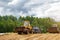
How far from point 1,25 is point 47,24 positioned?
76.8 feet

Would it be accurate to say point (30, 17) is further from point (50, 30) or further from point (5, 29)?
point (50, 30)

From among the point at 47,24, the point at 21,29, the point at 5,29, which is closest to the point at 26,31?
the point at 21,29

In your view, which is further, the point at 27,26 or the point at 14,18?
the point at 14,18

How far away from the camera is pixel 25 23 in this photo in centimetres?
2709

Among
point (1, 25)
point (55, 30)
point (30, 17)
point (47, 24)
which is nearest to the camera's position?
point (55, 30)

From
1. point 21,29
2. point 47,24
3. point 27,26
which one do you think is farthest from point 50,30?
point 47,24

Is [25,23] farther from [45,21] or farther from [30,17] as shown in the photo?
[30,17]

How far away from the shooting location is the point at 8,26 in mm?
80125

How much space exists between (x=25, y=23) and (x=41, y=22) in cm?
7165

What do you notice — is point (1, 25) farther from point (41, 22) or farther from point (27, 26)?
point (27, 26)

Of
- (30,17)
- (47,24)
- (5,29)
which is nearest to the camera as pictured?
(5,29)

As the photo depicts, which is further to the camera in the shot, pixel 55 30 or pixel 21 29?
pixel 55 30

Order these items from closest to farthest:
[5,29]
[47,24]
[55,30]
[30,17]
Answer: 1. [55,30]
2. [5,29]
3. [47,24]
4. [30,17]

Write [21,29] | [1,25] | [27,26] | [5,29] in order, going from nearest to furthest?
[21,29] < [27,26] < [5,29] < [1,25]
